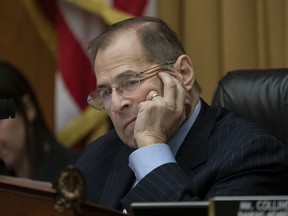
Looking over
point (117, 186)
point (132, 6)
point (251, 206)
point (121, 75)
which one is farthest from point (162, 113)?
point (132, 6)

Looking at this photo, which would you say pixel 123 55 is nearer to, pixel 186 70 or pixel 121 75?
pixel 121 75

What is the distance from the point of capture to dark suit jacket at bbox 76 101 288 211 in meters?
1.79

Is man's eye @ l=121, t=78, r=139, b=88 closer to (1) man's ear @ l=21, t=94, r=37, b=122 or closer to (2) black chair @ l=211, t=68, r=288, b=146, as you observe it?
(2) black chair @ l=211, t=68, r=288, b=146

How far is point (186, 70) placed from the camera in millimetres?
2129

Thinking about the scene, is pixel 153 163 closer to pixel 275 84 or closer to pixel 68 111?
pixel 275 84

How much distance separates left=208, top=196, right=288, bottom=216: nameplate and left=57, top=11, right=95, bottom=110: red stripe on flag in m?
2.31

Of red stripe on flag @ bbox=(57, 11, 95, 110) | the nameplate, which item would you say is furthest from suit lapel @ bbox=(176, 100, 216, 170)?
red stripe on flag @ bbox=(57, 11, 95, 110)

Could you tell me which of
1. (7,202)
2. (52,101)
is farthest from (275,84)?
(52,101)

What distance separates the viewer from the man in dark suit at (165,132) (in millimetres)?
1886

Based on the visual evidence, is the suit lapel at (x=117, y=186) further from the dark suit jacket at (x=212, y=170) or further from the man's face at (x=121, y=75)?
the man's face at (x=121, y=75)

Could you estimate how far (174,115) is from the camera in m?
2.04

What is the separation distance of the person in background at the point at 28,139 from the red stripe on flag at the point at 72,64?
7.5 inches

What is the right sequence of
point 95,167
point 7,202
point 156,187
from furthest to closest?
point 95,167 → point 156,187 → point 7,202

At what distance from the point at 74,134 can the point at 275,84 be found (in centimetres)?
137
